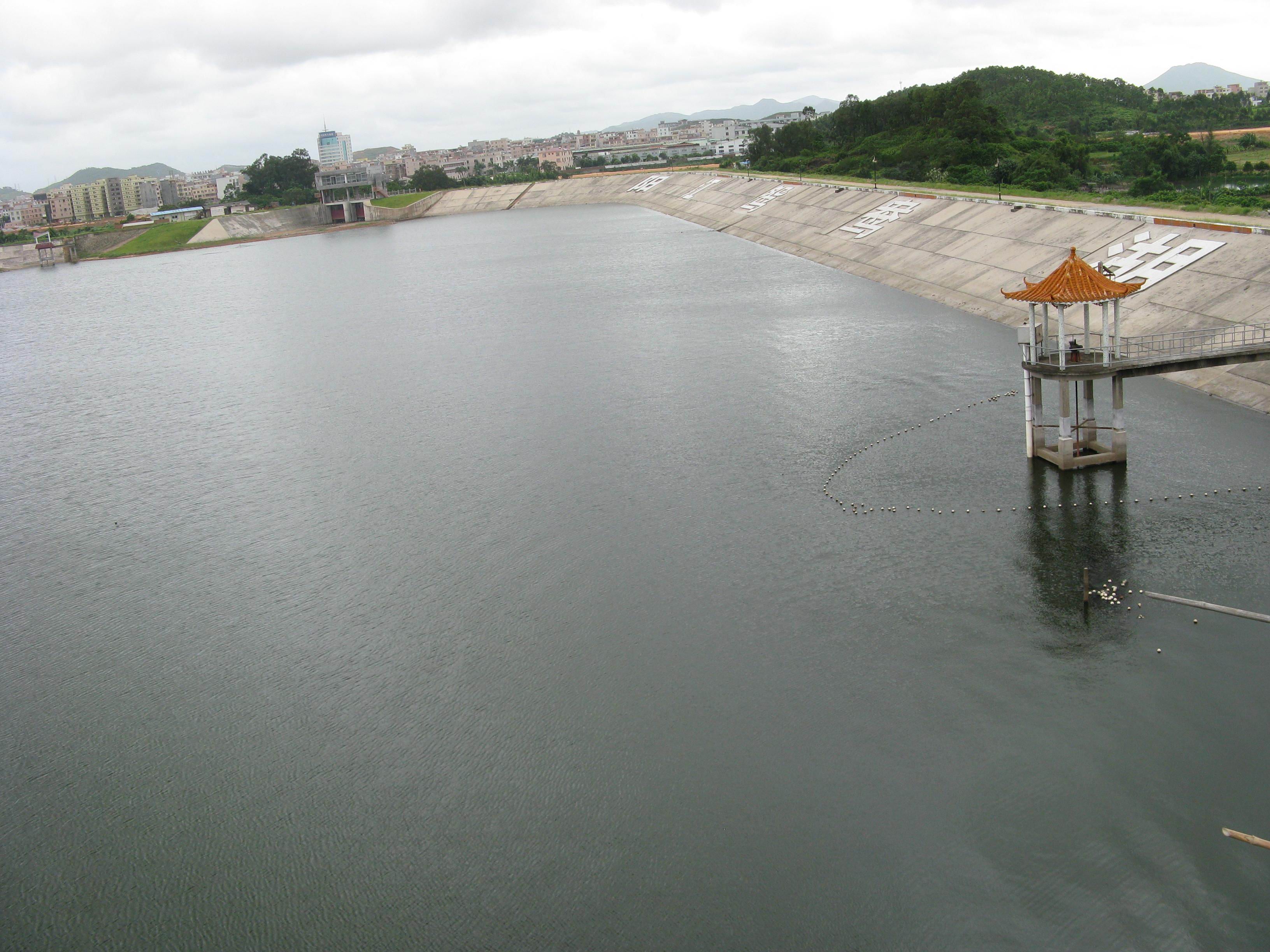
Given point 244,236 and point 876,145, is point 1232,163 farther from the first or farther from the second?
point 244,236

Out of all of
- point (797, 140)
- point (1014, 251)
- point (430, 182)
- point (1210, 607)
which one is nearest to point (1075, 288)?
point (1210, 607)

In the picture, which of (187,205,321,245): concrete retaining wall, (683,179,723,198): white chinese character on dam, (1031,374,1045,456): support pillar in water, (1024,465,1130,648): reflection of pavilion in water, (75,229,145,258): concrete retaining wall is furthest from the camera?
(187,205,321,245): concrete retaining wall

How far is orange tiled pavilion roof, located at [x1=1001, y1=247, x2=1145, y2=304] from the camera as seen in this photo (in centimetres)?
2817

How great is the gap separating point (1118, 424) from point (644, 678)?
16.2 metres

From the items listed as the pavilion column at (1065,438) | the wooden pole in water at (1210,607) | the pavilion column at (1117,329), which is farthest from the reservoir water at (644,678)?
the pavilion column at (1117,329)

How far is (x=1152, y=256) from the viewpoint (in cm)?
4572

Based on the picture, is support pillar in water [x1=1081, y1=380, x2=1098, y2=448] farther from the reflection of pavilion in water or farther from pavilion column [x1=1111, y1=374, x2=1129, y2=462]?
the reflection of pavilion in water

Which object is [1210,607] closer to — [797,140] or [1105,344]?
[1105,344]

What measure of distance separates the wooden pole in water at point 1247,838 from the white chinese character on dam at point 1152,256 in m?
31.4

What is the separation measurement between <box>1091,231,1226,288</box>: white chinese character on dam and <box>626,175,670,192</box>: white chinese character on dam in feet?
365

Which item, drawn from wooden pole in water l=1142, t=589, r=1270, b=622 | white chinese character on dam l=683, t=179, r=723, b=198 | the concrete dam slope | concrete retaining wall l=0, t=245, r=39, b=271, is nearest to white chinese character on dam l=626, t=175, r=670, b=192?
white chinese character on dam l=683, t=179, r=723, b=198

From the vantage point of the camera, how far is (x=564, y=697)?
68.2ft

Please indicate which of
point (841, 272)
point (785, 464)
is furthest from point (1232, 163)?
point (785, 464)

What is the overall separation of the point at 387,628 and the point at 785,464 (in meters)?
13.4
